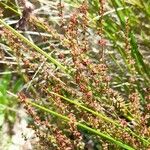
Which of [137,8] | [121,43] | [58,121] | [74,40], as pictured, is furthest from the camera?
[137,8]

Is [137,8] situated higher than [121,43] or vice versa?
[137,8]

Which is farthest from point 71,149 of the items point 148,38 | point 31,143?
point 148,38

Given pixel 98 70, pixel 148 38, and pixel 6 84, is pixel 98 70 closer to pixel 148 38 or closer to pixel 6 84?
pixel 148 38

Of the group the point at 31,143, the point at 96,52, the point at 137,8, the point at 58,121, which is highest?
the point at 137,8

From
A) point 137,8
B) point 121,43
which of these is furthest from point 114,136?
point 137,8

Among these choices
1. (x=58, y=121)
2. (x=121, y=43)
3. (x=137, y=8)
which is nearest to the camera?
(x=58, y=121)

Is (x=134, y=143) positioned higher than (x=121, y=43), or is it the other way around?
(x=121, y=43)

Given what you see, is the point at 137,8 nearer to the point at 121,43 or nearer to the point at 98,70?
the point at 121,43

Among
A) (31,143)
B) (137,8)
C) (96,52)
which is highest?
(137,8)

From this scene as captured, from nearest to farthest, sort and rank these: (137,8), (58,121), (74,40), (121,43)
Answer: (74,40) < (58,121) < (121,43) < (137,8)

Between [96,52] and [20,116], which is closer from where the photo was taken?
[96,52]
